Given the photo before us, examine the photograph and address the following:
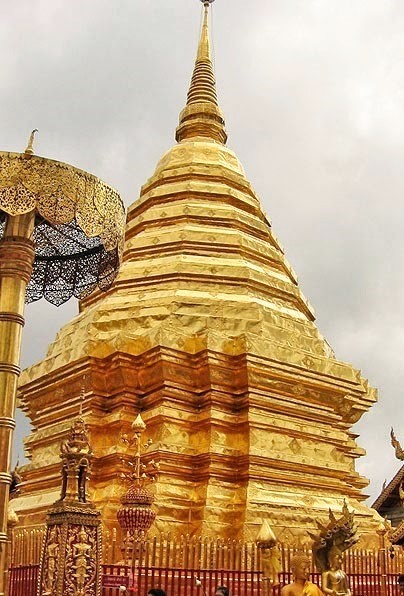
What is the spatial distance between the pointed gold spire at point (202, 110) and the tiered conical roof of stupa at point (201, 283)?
1.4 inches

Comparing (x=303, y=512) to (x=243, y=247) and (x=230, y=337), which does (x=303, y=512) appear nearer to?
(x=230, y=337)

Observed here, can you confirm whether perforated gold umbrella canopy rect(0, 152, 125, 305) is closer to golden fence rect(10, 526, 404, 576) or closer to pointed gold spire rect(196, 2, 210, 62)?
golden fence rect(10, 526, 404, 576)

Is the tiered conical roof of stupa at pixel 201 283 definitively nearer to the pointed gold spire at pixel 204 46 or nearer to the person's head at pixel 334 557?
the pointed gold spire at pixel 204 46

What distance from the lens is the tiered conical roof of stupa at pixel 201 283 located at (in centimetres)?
1460

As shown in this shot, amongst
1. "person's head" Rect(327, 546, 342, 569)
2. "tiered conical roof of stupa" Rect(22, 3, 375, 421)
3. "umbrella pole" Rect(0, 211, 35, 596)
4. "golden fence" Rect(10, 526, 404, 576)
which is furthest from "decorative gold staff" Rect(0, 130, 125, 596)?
"tiered conical roof of stupa" Rect(22, 3, 375, 421)

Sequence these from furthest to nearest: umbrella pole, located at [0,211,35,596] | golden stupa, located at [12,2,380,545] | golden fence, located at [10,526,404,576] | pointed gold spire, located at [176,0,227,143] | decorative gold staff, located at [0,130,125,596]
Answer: pointed gold spire, located at [176,0,227,143], golden stupa, located at [12,2,380,545], golden fence, located at [10,526,404,576], decorative gold staff, located at [0,130,125,596], umbrella pole, located at [0,211,35,596]

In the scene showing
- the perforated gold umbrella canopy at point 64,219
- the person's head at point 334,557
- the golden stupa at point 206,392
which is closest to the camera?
the perforated gold umbrella canopy at point 64,219

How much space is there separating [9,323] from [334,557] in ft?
14.5

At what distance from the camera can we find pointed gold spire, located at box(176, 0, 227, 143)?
19.8m

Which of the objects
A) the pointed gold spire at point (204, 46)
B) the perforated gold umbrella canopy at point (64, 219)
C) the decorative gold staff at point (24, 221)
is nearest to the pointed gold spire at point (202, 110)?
the pointed gold spire at point (204, 46)

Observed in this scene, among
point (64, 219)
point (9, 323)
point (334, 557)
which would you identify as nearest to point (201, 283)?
point (334, 557)

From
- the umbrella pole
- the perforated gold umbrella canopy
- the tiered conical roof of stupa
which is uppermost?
the tiered conical roof of stupa

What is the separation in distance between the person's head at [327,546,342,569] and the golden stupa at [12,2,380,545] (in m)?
3.65

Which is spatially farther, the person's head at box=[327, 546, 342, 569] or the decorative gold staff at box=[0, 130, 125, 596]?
the person's head at box=[327, 546, 342, 569]
